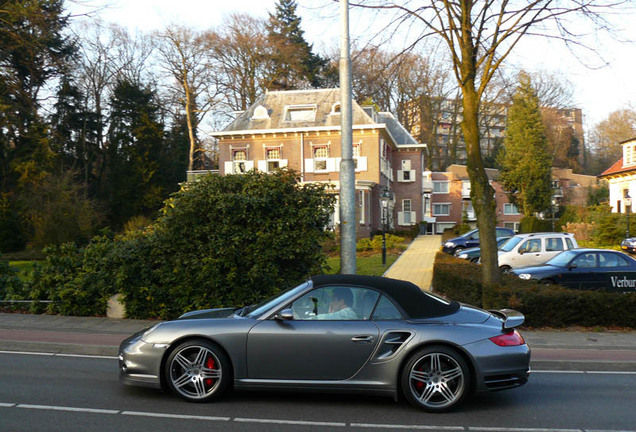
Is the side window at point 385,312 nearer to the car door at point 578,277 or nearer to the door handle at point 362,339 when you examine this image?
the door handle at point 362,339

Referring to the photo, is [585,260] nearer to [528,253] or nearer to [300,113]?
[528,253]

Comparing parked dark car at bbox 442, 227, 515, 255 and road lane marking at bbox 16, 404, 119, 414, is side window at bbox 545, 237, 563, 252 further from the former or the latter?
road lane marking at bbox 16, 404, 119, 414

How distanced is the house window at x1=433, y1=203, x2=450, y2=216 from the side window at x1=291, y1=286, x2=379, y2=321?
5720 centimetres

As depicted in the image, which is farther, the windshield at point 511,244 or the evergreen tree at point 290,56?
the evergreen tree at point 290,56

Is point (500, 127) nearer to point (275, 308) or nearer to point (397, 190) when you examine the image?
point (397, 190)

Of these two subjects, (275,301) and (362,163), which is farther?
(362,163)

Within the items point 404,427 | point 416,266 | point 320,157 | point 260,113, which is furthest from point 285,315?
point 260,113

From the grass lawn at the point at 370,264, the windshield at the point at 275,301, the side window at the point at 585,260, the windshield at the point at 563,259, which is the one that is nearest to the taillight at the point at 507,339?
the windshield at the point at 275,301

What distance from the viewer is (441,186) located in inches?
2392

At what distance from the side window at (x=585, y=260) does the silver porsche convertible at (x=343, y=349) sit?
9.94 metres

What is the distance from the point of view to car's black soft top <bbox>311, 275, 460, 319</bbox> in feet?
20.2

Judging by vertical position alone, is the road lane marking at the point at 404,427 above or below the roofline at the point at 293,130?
below

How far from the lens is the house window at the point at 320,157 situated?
37531mm

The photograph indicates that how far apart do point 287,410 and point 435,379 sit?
1649mm
